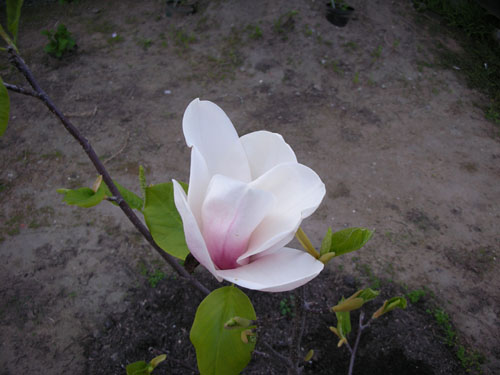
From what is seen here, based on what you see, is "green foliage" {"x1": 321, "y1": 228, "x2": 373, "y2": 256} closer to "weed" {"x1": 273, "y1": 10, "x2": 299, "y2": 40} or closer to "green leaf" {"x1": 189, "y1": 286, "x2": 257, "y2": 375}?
"green leaf" {"x1": 189, "y1": 286, "x2": 257, "y2": 375}

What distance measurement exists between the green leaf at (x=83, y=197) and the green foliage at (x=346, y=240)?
0.36 metres

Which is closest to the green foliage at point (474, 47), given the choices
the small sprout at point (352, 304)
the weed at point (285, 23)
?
the weed at point (285, 23)

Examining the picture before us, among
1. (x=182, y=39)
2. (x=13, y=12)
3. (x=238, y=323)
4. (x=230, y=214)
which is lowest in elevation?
(x=182, y=39)

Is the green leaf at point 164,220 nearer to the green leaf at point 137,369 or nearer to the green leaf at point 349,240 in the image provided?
the green leaf at point 349,240

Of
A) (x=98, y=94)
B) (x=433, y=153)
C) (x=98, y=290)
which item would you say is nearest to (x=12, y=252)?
(x=98, y=290)

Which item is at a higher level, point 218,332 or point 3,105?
point 3,105

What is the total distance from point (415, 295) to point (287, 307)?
66 cm

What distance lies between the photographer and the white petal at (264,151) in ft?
1.96

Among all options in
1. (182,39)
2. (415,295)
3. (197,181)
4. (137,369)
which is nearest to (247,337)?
(197,181)

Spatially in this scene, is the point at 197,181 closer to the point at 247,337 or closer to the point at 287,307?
the point at 247,337

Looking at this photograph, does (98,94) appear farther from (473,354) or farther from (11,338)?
(473,354)

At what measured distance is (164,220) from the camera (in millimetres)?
664

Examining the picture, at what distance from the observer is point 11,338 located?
1786mm

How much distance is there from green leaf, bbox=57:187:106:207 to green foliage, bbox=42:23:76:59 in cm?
391
